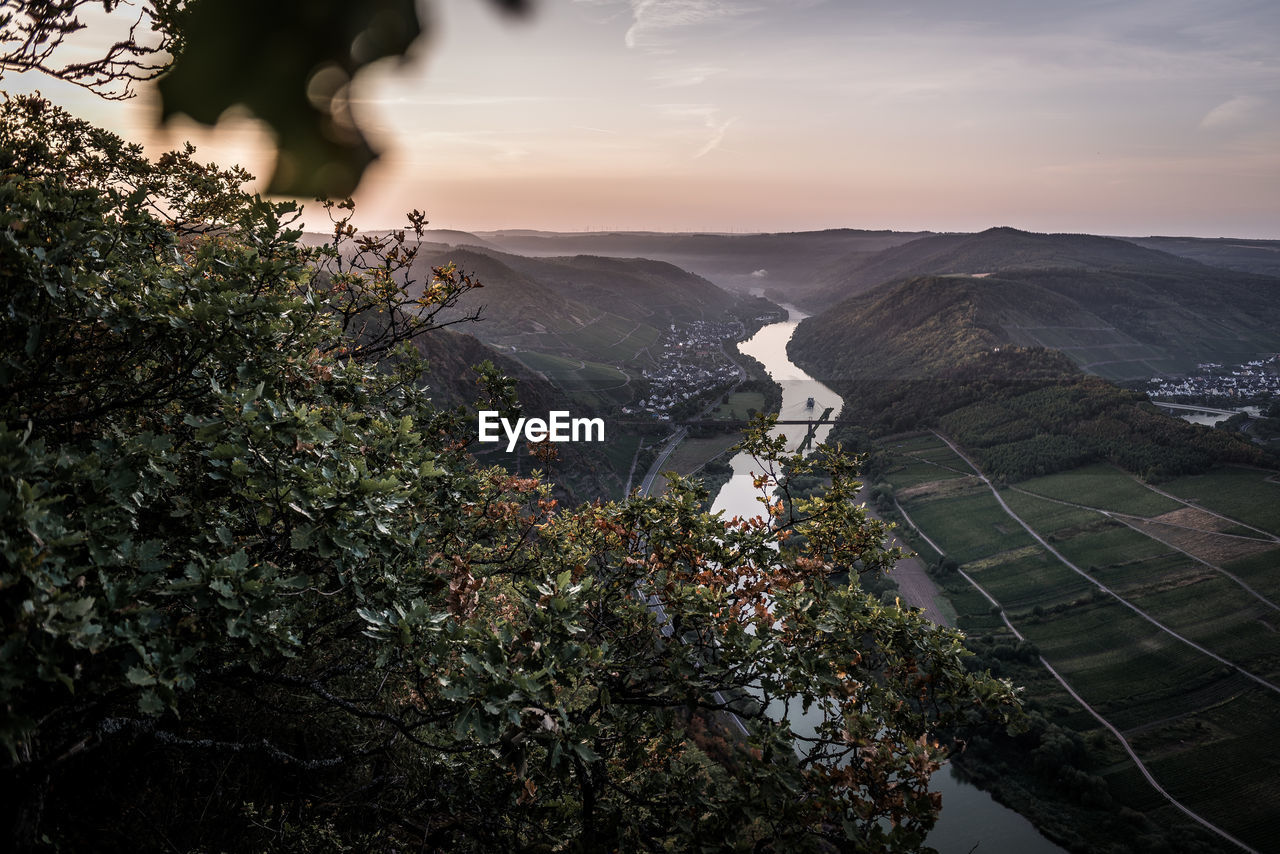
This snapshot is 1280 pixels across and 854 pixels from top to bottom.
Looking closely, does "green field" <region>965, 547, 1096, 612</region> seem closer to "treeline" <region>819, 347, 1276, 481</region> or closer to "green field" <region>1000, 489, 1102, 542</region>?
"green field" <region>1000, 489, 1102, 542</region>

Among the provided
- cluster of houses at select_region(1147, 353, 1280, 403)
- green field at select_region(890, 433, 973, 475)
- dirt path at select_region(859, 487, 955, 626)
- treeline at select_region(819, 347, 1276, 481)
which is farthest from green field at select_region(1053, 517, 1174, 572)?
cluster of houses at select_region(1147, 353, 1280, 403)

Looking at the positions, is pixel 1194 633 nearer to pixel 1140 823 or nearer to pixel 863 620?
pixel 1140 823

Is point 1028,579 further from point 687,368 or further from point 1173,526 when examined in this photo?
point 687,368

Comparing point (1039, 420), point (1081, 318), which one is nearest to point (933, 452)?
point (1039, 420)

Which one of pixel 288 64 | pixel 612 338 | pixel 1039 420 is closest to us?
pixel 288 64

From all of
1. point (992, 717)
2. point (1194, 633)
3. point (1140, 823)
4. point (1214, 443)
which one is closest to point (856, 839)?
point (992, 717)

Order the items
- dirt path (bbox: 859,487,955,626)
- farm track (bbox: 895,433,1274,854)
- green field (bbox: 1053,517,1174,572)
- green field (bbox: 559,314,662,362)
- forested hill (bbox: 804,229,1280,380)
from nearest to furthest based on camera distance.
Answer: farm track (bbox: 895,433,1274,854), dirt path (bbox: 859,487,955,626), green field (bbox: 1053,517,1174,572), green field (bbox: 559,314,662,362), forested hill (bbox: 804,229,1280,380)

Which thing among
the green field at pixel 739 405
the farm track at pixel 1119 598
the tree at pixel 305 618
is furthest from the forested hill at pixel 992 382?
the tree at pixel 305 618

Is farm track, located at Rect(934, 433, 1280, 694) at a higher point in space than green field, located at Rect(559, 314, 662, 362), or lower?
lower
